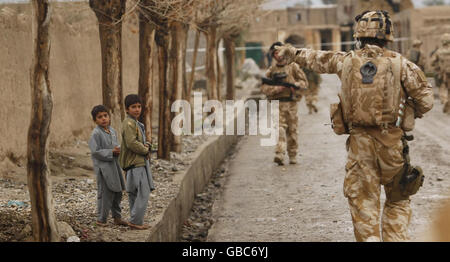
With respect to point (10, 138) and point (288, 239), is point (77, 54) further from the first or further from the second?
point (288, 239)

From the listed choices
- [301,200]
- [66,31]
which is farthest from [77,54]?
[301,200]

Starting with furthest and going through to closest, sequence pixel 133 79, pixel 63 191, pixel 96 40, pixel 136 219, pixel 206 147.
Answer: pixel 133 79
pixel 96 40
pixel 206 147
pixel 63 191
pixel 136 219

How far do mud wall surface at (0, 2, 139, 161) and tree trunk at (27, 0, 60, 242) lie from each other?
149 inches

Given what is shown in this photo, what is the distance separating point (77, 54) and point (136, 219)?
7293 millimetres

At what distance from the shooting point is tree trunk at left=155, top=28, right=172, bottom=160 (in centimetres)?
1166

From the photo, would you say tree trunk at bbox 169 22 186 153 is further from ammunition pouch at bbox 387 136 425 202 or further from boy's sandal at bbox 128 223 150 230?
ammunition pouch at bbox 387 136 425 202

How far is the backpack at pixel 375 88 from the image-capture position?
5723mm

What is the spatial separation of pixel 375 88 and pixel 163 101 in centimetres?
645

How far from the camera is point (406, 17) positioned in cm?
4231

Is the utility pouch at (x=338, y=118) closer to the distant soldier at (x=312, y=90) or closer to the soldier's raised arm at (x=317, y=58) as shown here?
the soldier's raised arm at (x=317, y=58)

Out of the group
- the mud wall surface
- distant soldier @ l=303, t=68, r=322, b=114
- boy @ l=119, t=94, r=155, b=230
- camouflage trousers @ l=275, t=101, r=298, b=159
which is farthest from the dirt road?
distant soldier @ l=303, t=68, r=322, b=114

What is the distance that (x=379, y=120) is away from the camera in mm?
5742

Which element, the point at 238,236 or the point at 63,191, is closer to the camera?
the point at 238,236
